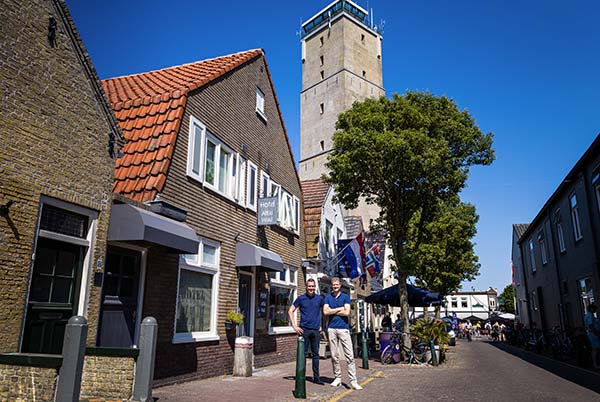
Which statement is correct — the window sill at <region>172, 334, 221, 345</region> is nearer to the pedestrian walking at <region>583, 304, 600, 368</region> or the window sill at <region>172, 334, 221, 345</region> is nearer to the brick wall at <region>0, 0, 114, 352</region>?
the brick wall at <region>0, 0, 114, 352</region>

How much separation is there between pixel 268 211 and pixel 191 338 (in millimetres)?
4815

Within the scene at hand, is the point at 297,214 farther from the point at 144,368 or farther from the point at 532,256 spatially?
the point at 532,256

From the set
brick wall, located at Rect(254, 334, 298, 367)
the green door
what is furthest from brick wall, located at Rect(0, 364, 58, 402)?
brick wall, located at Rect(254, 334, 298, 367)

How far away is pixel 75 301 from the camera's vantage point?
7320mm

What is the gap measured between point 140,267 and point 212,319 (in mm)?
2971

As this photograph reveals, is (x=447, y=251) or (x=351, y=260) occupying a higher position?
(x=447, y=251)

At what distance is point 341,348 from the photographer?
9.28m

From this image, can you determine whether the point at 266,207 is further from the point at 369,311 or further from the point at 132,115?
the point at 369,311

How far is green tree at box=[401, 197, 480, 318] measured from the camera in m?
32.3

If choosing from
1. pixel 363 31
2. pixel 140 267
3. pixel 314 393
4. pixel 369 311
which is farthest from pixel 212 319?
pixel 363 31

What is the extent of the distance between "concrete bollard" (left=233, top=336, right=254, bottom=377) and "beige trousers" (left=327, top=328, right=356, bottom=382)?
8.45 feet

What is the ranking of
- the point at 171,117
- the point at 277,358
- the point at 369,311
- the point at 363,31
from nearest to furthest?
the point at 171,117, the point at 277,358, the point at 369,311, the point at 363,31

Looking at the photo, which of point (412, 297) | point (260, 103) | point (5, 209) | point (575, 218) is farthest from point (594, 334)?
point (5, 209)

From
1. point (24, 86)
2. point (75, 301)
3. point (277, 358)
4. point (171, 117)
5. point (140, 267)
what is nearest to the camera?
point (24, 86)
